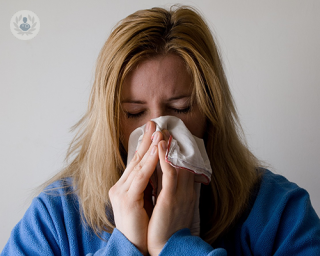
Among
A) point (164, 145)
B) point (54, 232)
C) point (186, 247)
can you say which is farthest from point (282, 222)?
point (54, 232)

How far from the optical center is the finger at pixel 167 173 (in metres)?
0.88

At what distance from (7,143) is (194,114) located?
3.02ft

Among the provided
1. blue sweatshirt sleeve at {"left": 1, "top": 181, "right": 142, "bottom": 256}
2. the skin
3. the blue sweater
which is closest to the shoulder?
the blue sweater

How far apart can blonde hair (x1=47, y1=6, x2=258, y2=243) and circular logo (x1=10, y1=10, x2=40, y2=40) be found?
54cm

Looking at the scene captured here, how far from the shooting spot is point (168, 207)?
0.90 m

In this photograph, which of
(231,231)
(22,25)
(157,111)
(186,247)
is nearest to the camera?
(186,247)

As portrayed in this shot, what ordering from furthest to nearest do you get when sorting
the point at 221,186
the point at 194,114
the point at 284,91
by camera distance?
the point at 284,91
the point at 221,186
the point at 194,114

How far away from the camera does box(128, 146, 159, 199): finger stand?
2.92ft

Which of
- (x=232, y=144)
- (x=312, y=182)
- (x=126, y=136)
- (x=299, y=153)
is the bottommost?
(x=312, y=182)

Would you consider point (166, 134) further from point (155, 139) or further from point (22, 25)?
point (22, 25)

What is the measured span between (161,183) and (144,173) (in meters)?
0.11

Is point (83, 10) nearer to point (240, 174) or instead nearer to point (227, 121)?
point (227, 121)

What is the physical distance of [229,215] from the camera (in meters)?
1.08

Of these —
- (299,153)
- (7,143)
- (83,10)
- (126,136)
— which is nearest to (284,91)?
(299,153)
